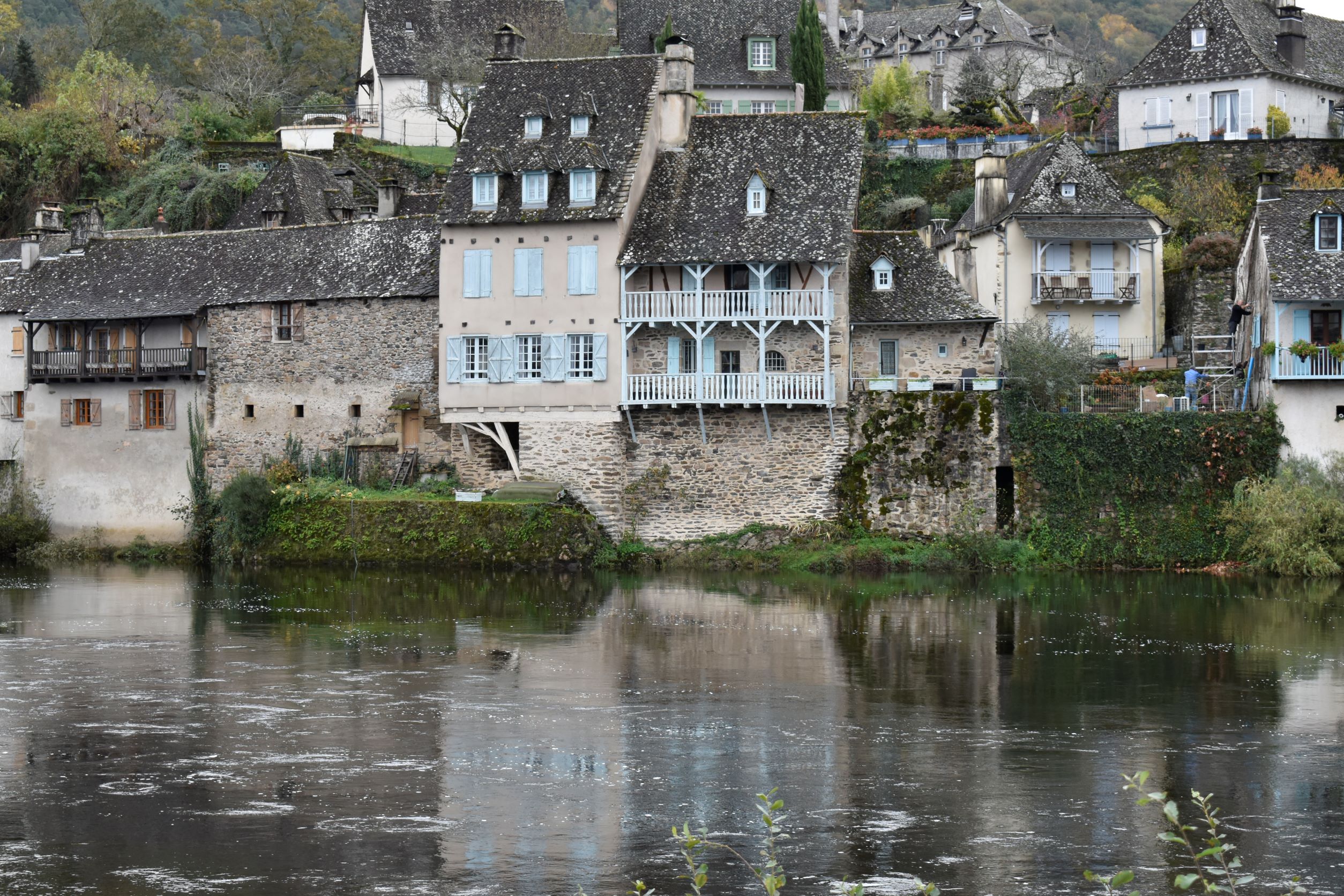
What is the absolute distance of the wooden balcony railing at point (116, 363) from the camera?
5150cm

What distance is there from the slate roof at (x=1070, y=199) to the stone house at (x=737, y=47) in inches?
618

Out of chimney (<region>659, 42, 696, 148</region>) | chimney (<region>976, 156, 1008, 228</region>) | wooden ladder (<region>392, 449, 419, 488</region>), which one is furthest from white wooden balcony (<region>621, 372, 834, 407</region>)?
chimney (<region>976, 156, 1008, 228</region>)

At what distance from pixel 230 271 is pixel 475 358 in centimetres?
980

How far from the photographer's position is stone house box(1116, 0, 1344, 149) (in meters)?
64.2

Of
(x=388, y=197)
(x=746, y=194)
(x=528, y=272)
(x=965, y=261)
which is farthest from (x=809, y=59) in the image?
(x=528, y=272)

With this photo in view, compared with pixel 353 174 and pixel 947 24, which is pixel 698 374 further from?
pixel 947 24

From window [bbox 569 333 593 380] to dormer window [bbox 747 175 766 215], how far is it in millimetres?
5467

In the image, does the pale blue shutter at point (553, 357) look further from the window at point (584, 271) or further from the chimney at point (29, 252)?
the chimney at point (29, 252)

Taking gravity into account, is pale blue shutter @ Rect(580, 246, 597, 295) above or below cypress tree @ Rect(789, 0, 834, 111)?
below

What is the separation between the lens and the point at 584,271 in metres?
46.8

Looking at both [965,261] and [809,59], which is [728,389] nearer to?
[965,261]

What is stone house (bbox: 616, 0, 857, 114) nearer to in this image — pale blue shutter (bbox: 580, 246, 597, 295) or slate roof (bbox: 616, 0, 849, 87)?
slate roof (bbox: 616, 0, 849, 87)


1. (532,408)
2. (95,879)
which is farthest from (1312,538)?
(95,879)

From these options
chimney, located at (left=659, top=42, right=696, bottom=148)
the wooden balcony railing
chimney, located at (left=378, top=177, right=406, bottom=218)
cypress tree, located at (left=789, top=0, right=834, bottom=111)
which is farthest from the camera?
cypress tree, located at (left=789, top=0, right=834, bottom=111)
